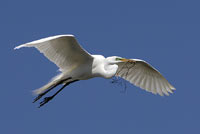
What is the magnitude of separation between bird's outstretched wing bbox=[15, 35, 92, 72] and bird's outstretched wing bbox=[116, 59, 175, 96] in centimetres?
165

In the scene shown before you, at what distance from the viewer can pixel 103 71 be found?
388 inches

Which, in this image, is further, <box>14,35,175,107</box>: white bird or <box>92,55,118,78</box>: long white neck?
<box>92,55,118,78</box>: long white neck

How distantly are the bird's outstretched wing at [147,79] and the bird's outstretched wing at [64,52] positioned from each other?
64.8 inches

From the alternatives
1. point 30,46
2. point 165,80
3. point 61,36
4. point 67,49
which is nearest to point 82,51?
point 67,49

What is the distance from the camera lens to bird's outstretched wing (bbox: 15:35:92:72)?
9.48 m

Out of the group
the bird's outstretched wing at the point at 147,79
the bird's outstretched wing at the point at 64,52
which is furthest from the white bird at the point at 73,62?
the bird's outstretched wing at the point at 147,79

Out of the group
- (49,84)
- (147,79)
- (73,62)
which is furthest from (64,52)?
(147,79)

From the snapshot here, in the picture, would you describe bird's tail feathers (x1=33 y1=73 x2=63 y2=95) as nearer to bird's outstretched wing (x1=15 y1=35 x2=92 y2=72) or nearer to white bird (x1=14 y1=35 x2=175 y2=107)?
white bird (x1=14 y1=35 x2=175 y2=107)

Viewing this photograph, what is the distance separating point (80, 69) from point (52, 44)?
88cm

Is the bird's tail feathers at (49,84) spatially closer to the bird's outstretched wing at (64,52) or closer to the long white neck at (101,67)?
the bird's outstretched wing at (64,52)

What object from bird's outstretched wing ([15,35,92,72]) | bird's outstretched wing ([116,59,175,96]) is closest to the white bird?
bird's outstretched wing ([15,35,92,72])

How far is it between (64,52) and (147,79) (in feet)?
8.50

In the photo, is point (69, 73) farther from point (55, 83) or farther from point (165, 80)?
point (165, 80)

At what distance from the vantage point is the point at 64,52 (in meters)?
9.89
